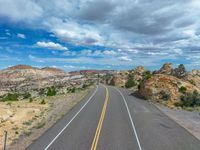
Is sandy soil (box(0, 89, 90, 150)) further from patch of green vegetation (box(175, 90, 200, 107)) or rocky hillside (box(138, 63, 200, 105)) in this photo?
patch of green vegetation (box(175, 90, 200, 107))

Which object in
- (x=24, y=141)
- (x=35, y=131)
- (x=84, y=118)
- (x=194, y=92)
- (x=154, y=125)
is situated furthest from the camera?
(x=194, y=92)

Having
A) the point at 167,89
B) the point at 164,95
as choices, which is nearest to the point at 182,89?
the point at 167,89

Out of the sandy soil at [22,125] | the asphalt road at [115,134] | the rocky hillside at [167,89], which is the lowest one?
the sandy soil at [22,125]

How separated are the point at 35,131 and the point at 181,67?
217 ft

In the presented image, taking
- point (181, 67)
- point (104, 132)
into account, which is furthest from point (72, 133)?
point (181, 67)

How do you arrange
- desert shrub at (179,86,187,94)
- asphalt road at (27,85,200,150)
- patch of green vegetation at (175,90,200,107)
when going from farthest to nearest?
1. desert shrub at (179,86,187,94)
2. patch of green vegetation at (175,90,200,107)
3. asphalt road at (27,85,200,150)

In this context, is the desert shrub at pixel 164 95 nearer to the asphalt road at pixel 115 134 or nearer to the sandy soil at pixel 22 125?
the asphalt road at pixel 115 134

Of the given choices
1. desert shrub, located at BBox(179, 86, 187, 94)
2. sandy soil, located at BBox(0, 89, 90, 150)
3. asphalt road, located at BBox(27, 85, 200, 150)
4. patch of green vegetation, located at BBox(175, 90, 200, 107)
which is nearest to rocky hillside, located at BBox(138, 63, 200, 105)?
desert shrub, located at BBox(179, 86, 187, 94)

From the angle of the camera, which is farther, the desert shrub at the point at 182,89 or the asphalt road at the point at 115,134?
the desert shrub at the point at 182,89

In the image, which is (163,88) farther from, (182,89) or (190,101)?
(190,101)

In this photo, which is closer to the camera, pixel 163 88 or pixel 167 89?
pixel 167 89

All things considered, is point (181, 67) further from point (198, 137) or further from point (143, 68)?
point (198, 137)

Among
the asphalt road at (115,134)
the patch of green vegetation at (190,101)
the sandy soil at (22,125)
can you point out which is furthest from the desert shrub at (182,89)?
the sandy soil at (22,125)

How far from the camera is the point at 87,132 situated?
19.6 m
